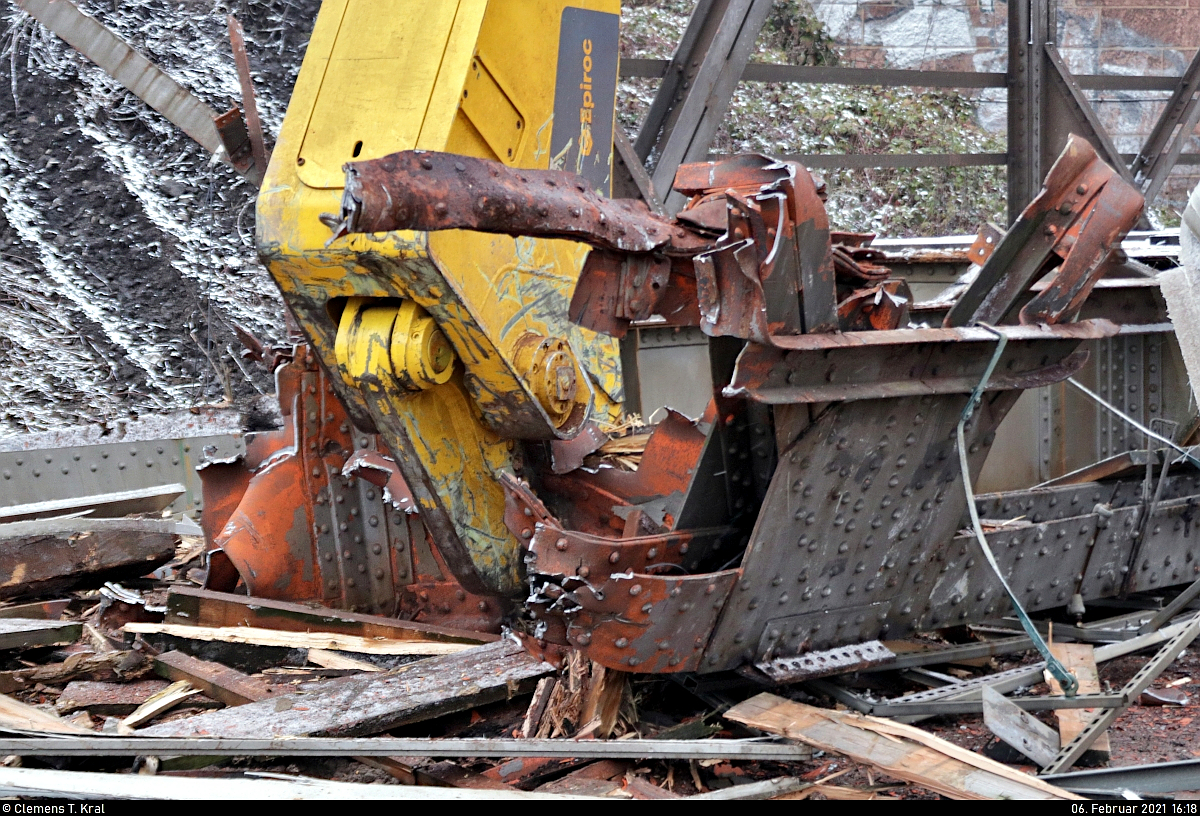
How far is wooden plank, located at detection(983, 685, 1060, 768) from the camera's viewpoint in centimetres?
312

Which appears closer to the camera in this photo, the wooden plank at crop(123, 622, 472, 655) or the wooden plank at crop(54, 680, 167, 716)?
the wooden plank at crop(54, 680, 167, 716)

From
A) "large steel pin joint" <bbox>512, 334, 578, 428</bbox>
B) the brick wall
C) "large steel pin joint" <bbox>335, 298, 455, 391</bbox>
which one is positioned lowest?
"large steel pin joint" <bbox>512, 334, 578, 428</bbox>

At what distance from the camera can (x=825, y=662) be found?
343 cm

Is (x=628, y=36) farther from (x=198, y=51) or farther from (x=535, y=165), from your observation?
(x=535, y=165)

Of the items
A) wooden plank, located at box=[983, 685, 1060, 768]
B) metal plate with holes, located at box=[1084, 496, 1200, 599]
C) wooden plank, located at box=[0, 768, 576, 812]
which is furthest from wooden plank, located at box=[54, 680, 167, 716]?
metal plate with holes, located at box=[1084, 496, 1200, 599]

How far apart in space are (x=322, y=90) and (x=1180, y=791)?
121 inches

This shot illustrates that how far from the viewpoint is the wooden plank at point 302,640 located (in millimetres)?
4023

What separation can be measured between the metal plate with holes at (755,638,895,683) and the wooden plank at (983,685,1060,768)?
0.40m

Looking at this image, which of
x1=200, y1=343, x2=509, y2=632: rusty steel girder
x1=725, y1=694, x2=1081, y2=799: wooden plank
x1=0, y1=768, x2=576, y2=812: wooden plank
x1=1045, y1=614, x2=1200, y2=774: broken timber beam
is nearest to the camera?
x1=0, y1=768, x2=576, y2=812: wooden plank

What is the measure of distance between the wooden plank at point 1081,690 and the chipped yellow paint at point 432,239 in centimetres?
180

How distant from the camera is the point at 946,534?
12.0ft

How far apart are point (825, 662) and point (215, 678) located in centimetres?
199

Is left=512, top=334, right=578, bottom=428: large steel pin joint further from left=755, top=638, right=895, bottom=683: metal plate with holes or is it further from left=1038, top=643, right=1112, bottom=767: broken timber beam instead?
left=1038, top=643, right=1112, bottom=767: broken timber beam

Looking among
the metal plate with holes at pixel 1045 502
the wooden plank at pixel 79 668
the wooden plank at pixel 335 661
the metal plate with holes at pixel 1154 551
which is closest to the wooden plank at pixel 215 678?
the wooden plank at pixel 79 668
